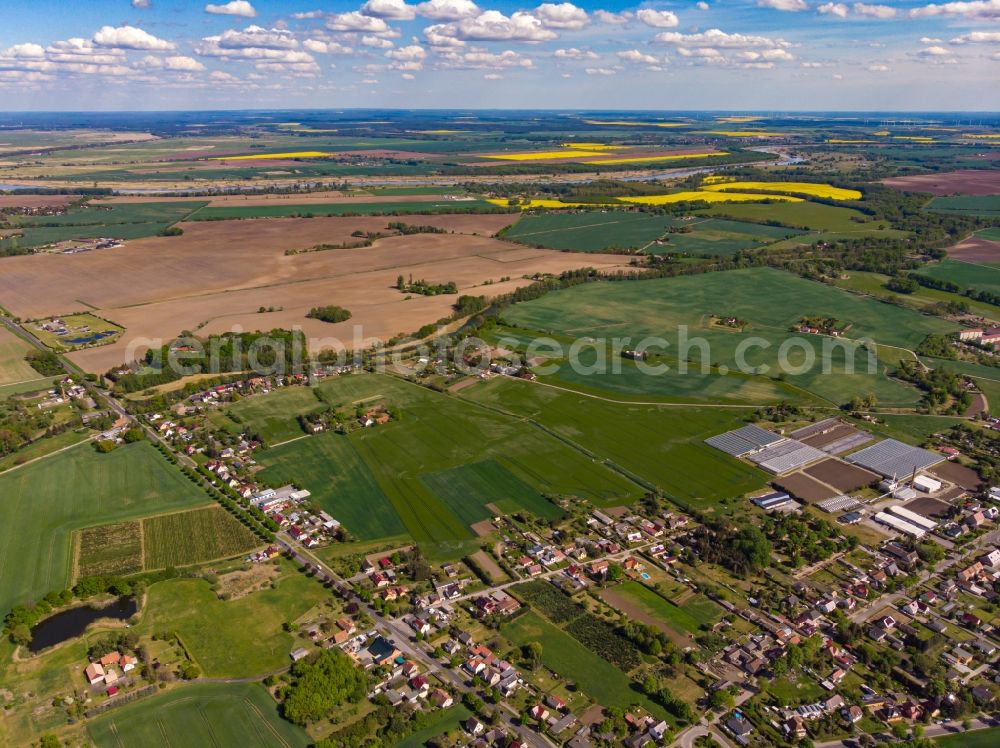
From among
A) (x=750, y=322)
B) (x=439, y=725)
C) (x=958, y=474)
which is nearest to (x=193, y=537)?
(x=439, y=725)

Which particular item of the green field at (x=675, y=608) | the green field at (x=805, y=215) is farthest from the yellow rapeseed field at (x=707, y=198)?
the green field at (x=675, y=608)

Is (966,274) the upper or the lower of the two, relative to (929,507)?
upper

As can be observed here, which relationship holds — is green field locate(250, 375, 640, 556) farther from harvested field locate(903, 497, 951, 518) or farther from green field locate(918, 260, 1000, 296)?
green field locate(918, 260, 1000, 296)

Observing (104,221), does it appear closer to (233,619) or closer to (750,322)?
(750,322)

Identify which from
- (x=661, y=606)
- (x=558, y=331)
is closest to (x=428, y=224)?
(x=558, y=331)

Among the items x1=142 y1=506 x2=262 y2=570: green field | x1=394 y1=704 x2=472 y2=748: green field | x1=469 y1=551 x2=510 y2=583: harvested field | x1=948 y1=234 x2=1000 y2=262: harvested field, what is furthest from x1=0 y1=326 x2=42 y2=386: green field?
x1=948 y1=234 x2=1000 y2=262: harvested field

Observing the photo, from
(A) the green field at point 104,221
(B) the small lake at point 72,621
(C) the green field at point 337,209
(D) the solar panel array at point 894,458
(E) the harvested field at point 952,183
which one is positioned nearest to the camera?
(B) the small lake at point 72,621

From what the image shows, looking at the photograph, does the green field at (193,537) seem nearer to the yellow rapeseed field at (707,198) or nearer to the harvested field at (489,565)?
the harvested field at (489,565)

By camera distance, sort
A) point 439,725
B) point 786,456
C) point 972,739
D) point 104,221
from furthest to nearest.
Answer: point 104,221, point 786,456, point 439,725, point 972,739
